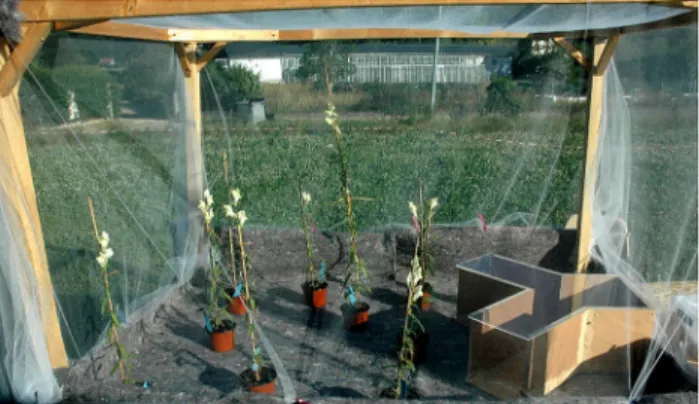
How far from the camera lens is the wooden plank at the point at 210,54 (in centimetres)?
363

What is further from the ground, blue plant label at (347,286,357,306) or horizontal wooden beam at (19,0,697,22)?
horizontal wooden beam at (19,0,697,22)

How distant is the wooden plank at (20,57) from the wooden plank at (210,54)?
161cm

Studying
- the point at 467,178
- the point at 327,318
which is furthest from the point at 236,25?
the point at 467,178

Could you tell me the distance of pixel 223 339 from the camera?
9.95 ft

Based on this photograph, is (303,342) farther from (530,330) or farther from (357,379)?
(530,330)

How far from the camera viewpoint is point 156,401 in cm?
211

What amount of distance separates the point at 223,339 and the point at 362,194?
1622 millimetres

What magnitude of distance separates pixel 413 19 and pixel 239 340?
6.27 feet

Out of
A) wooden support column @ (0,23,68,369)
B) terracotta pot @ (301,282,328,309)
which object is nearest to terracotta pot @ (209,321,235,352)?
terracotta pot @ (301,282,328,309)

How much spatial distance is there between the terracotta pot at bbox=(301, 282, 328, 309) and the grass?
0.57 metres

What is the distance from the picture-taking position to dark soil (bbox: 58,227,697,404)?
2305mm

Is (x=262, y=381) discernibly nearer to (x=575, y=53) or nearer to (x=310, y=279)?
(x=310, y=279)

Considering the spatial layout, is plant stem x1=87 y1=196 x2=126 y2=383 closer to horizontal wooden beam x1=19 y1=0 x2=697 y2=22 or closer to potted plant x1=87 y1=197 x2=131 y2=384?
potted plant x1=87 y1=197 x2=131 y2=384

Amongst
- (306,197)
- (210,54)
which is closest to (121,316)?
(306,197)
